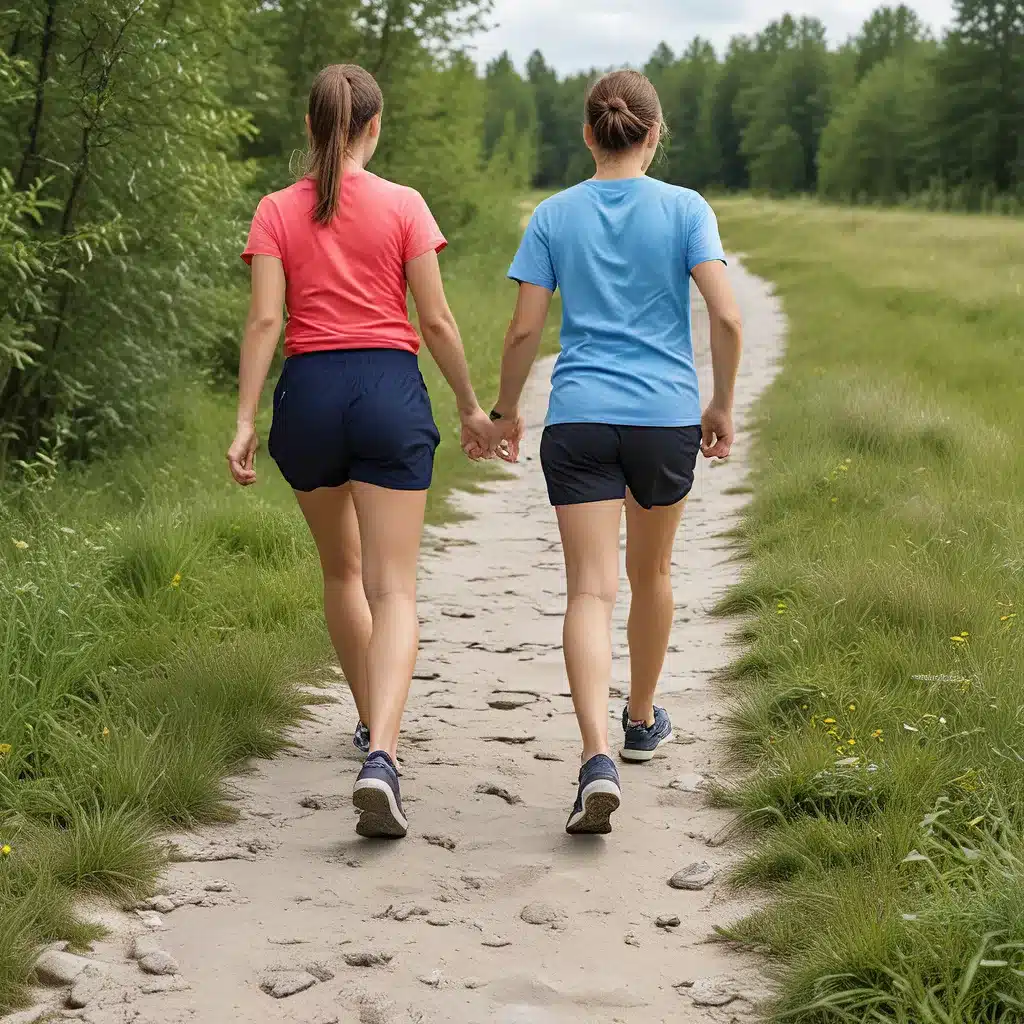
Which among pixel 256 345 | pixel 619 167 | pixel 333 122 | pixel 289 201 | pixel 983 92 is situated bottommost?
pixel 256 345

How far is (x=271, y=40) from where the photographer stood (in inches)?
691

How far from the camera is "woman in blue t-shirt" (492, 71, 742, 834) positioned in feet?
13.1

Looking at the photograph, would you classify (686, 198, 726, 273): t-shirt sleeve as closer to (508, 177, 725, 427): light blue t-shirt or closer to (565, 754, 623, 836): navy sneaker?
(508, 177, 725, 427): light blue t-shirt

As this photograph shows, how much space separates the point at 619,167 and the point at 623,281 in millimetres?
347

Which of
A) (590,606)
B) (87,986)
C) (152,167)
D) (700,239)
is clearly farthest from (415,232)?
(152,167)

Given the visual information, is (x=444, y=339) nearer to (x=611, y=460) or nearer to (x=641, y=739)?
(x=611, y=460)

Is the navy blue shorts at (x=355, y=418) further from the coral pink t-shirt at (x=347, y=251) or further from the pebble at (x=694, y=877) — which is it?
the pebble at (x=694, y=877)

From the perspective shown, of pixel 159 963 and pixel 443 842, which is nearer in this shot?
pixel 159 963

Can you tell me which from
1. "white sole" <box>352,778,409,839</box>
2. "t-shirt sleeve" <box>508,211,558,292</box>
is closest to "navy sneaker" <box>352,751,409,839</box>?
"white sole" <box>352,778,409,839</box>

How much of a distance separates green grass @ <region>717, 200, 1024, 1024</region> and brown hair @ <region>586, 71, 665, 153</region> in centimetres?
197

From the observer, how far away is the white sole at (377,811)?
12.8 feet

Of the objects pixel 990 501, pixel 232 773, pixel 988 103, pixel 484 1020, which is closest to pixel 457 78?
pixel 990 501

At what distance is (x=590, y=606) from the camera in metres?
4.12

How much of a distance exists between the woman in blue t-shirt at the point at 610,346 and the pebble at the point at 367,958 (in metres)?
0.85
